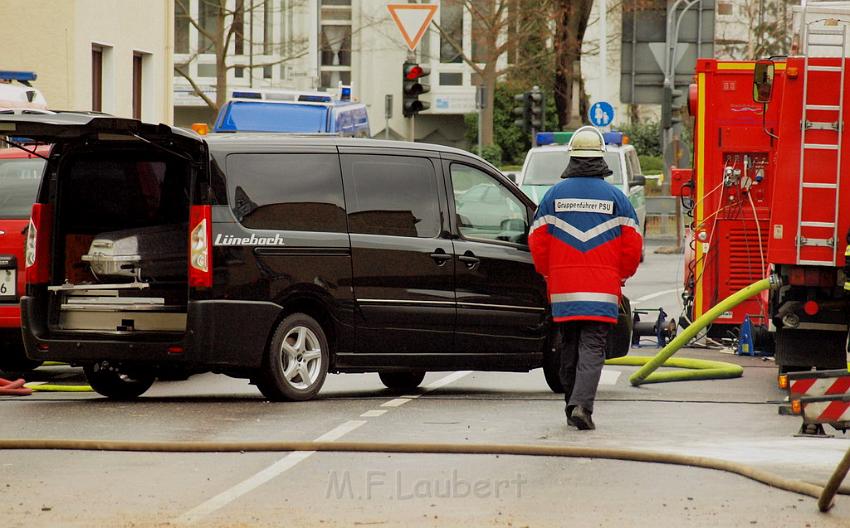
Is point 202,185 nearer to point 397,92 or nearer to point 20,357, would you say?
point 20,357

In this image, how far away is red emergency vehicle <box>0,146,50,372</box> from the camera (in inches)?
511

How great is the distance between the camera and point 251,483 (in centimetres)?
823

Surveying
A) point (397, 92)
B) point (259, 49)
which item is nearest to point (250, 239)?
point (259, 49)

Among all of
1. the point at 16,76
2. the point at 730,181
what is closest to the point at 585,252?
the point at 730,181

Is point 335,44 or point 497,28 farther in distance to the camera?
point 335,44

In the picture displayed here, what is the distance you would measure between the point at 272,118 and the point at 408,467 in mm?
19557

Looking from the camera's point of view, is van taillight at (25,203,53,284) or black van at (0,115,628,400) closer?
black van at (0,115,628,400)

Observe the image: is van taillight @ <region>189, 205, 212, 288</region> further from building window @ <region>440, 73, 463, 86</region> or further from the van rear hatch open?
building window @ <region>440, 73, 463, 86</region>

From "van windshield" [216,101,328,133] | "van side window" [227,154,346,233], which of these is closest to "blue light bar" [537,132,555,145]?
"van windshield" [216,101,328,133]

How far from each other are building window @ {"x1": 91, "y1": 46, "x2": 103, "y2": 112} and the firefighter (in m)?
19.1

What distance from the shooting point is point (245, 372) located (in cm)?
1177

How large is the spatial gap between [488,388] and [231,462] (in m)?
4.80

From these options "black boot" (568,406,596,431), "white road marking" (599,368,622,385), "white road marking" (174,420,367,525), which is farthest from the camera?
"white road marking" (599,368,622,385)

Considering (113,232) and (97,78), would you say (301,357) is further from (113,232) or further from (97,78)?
(97,78)
